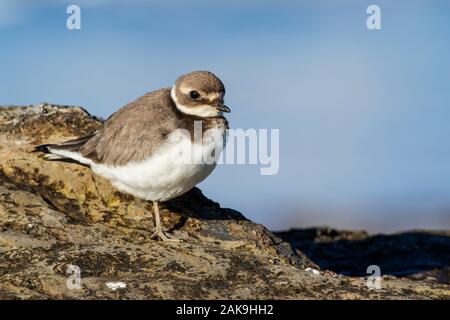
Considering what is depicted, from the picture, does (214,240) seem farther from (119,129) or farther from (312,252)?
(312,252)

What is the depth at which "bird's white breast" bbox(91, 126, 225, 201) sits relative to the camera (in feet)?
34.2

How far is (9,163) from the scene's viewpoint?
1168cm

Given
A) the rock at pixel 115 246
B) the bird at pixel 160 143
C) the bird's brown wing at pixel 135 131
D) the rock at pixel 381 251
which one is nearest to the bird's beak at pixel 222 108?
the bird at pixel 160 143

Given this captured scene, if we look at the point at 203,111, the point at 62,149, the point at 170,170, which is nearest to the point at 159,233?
the point at 170,170

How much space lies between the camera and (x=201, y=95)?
1110 cm

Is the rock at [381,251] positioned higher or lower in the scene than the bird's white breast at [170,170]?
lower

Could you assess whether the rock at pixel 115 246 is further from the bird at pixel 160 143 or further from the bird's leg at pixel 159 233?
the bird at pixel 160 143

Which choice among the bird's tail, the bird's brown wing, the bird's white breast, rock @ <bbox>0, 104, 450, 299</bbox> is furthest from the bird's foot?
the bird's tail

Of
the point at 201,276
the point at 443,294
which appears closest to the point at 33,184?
the point at 201,276

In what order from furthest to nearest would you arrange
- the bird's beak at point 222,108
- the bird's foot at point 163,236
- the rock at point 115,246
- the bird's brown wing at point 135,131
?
the bird's beak at point 222,108 → the bird's brown wing at point 135,131 → the bird's foot at point 163,236 → the rock at point 115,246

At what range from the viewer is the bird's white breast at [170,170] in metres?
10.4

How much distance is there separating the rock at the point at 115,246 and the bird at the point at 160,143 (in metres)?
0.36

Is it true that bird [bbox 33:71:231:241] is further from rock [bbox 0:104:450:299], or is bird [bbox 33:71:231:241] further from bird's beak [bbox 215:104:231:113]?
rock [bbox 0:104:450:299]
